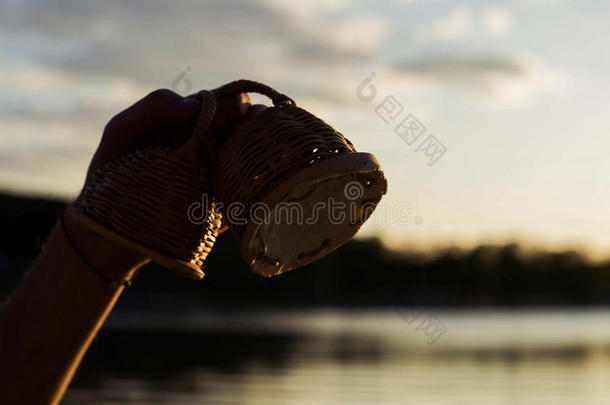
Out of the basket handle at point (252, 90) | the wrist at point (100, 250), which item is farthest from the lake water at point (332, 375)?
the wrist at point (100, 250)

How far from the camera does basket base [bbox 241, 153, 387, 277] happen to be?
1009mm

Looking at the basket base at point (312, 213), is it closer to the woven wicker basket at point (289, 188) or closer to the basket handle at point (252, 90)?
the woven wicker basket at point (289, 188)

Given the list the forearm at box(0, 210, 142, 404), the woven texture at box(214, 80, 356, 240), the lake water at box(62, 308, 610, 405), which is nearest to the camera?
the forearm at box(0, 210, 142, 404)

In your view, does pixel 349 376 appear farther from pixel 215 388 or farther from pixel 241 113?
pixel 241 113

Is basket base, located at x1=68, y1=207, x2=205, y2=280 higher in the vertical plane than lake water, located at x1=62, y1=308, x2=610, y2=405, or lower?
higher

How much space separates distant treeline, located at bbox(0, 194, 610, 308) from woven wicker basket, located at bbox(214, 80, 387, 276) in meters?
35.7

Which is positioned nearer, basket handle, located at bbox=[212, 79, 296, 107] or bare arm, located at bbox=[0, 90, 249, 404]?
bare arm, located at bbox=[0, 90, 249, 404]

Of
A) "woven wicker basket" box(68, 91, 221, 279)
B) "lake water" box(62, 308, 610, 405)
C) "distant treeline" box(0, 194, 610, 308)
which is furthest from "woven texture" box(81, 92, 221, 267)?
"distant treeline" box(0, 194, 610, 308)

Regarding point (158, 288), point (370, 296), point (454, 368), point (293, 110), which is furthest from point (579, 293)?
point (293, 110)

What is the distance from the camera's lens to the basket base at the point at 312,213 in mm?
1009

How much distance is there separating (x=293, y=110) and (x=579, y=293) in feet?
449

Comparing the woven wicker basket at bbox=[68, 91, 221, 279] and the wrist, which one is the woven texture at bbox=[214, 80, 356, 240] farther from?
the wrist

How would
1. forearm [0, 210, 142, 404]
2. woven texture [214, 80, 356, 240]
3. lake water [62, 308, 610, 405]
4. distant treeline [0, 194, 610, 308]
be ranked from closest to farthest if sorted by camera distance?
forearm [0, 210, 142, 404] → woven texture [214, 80, 356, 240] → lake water [62, 308, 610, 405] → distant treeline [0, 194, 610, 308]

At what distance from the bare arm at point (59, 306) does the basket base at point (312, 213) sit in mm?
159
